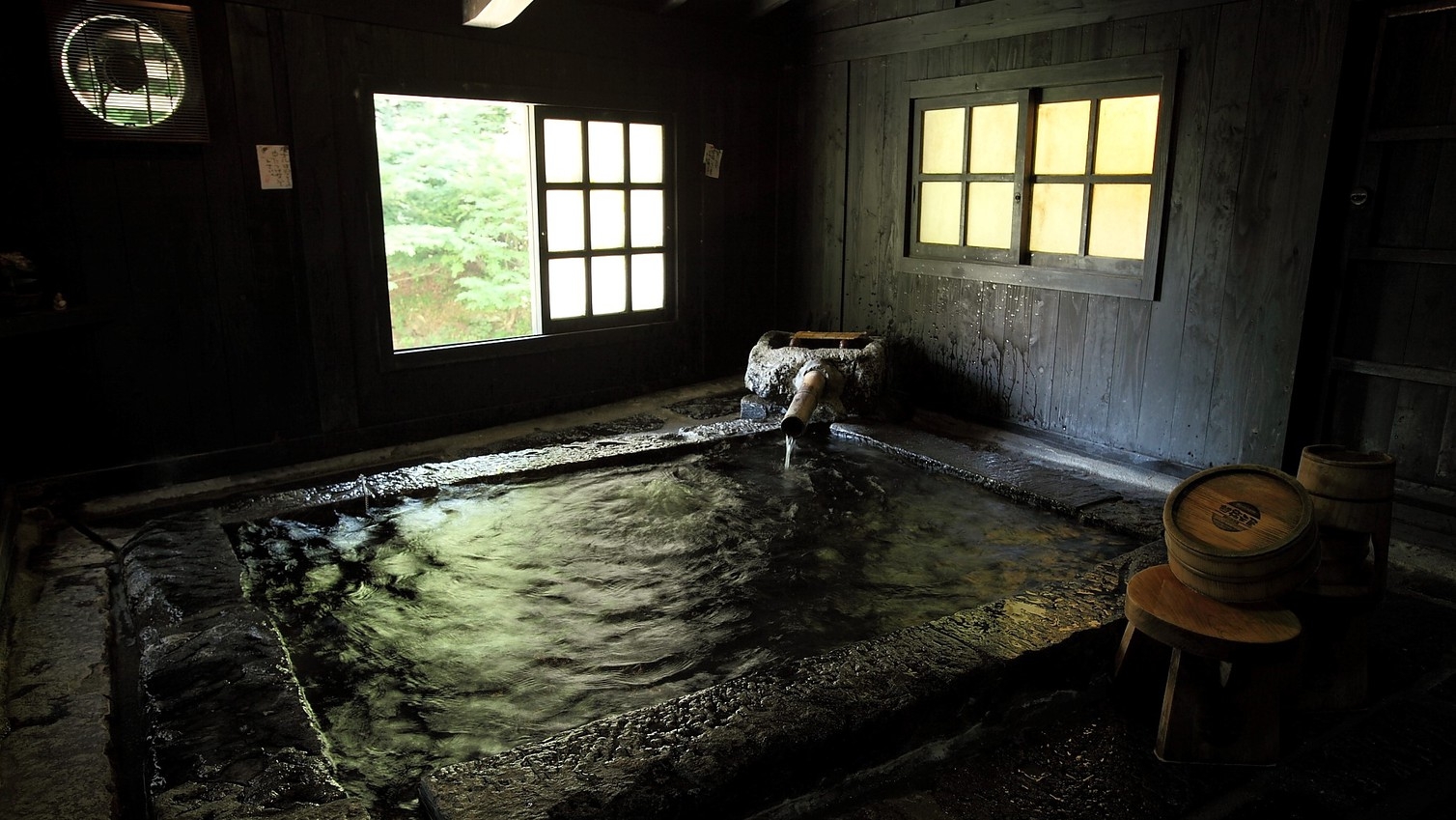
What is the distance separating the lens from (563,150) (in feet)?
19.9

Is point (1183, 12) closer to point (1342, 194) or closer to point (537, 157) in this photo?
point (1342, 194)

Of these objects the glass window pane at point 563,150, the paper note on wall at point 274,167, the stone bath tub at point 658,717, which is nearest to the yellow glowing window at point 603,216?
the glass window pane at point 563,150

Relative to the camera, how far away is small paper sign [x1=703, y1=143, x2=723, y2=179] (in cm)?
683

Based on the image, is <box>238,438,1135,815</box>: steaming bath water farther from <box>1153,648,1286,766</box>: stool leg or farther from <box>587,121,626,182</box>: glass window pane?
<box>587,121,626,182</box>: glass window pane

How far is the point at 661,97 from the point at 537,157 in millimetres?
1167

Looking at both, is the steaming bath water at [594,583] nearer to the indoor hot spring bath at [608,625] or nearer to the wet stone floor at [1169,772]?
the indoor hot spring bath at [608,625]

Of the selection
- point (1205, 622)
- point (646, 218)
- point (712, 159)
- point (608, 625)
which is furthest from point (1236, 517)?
point (712, 159)

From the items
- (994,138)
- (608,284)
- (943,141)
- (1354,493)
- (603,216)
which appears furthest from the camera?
(608,284)

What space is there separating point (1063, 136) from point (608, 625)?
162 inches

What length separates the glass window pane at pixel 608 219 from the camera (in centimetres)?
632

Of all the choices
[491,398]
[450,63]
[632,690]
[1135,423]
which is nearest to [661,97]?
[450,63]

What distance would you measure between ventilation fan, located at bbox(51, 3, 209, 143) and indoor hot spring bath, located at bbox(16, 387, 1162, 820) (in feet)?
6.73

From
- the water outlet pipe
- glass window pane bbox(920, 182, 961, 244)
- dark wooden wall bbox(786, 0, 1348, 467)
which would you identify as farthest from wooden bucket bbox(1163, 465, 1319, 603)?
glass window pane bbox(920, 182, 961, 244)

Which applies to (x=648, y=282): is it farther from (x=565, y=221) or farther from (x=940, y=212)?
(x=940, y=212)
